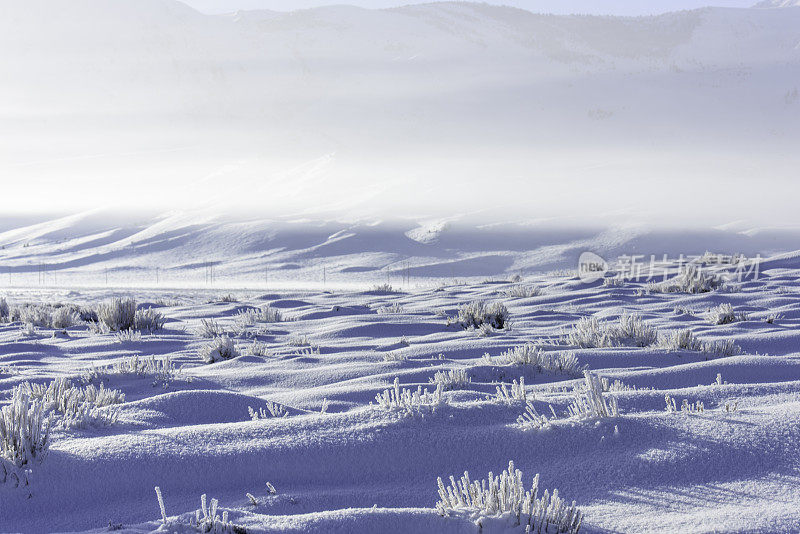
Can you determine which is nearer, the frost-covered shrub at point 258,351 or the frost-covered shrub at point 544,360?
the frost-covered shrub at point 544,360

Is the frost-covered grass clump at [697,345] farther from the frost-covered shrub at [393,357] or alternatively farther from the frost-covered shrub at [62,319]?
the frost-covered shrub at [62,319]

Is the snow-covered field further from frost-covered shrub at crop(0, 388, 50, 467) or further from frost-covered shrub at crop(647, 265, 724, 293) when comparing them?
frost-covered shrub at crop(647, 265, 724, 293)

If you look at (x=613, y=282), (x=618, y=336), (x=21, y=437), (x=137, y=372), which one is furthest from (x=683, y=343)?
(x=613, y=282)

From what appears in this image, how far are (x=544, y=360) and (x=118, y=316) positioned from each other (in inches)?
223

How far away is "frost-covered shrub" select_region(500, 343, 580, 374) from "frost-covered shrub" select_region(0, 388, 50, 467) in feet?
11.4

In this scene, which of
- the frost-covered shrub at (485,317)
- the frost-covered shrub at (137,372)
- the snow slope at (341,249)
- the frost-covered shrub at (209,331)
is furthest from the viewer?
the snow slope at (341,249)

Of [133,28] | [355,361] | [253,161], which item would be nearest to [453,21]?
[253,161]

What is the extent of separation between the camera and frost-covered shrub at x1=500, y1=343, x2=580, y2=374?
5.31 meters

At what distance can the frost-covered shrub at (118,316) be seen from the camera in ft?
29.3

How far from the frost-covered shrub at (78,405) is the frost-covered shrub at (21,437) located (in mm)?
172

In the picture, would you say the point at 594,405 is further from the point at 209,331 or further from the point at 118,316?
the point at 118,316

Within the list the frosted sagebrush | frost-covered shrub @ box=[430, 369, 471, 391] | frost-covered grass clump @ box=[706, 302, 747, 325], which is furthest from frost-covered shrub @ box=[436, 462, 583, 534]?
frost-covered grass clump @ box=[706, 302, 747, 325]

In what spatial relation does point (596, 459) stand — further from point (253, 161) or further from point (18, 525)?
point (253, 161)

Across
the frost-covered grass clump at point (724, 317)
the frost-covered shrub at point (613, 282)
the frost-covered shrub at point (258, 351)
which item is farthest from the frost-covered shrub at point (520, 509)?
the frost-covered shrub at point (613, 282)
